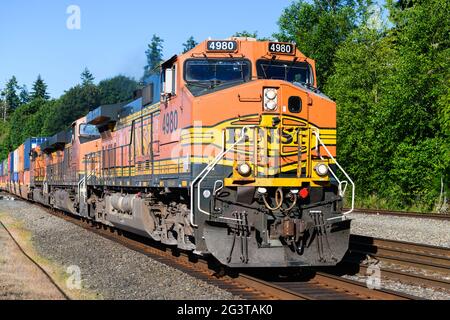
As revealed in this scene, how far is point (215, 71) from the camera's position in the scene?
10961 mm

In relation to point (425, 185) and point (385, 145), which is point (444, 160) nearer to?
point (425, 185)

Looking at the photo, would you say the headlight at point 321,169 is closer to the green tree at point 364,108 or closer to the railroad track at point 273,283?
the railroad track at point 273,283

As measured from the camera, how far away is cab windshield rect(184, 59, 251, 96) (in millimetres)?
10867

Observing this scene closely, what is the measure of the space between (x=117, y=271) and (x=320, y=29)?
122ft

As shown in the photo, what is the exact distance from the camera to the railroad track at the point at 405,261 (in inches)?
403

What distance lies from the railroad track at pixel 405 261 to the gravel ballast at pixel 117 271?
11.0 feet

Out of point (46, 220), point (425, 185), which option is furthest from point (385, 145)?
point (46, 220)

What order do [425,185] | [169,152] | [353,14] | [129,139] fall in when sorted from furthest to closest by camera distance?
[353,14]
[425,185]
[129,139]
[169,152]

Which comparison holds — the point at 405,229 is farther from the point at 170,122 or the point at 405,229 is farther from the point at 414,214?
the point at 170,122

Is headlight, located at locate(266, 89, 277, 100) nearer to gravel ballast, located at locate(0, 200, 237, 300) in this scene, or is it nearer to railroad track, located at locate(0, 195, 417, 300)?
railroad track, located at locate(0, 195, 417, 300)

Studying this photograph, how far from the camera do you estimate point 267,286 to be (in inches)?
365

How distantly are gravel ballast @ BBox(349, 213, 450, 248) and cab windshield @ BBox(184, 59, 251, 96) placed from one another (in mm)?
7363
